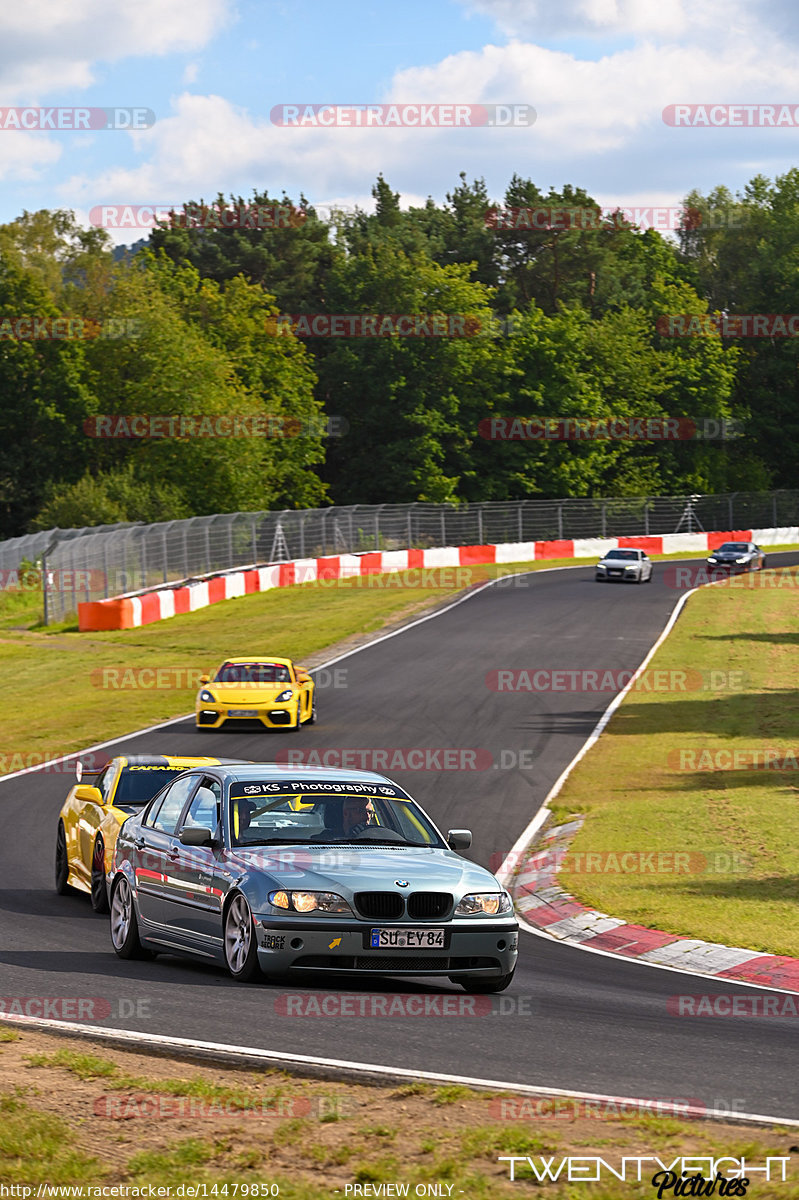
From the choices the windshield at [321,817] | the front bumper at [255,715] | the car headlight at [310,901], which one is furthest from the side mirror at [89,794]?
the front bumper at [255,715]

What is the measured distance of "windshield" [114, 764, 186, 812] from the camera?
14164mm

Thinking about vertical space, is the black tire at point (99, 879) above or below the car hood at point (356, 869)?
below

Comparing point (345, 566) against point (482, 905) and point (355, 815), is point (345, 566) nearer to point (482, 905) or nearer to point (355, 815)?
point (355, 815)

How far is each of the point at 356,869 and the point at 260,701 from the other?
684 inches

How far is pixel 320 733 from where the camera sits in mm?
26688

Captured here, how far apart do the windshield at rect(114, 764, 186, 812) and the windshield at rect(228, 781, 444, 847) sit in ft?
12.0

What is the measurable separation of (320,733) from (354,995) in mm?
17325

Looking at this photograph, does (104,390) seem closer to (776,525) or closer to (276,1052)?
(776,525)

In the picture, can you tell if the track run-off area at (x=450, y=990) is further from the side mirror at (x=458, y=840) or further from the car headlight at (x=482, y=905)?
the side mirror at (x=458, y=840)

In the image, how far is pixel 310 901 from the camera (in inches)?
370

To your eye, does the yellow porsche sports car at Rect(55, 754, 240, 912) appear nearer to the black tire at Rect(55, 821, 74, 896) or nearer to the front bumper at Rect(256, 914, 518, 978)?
the black tire at Rect(55, 821, 74, 896)

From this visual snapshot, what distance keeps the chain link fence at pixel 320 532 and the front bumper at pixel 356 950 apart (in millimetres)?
37687

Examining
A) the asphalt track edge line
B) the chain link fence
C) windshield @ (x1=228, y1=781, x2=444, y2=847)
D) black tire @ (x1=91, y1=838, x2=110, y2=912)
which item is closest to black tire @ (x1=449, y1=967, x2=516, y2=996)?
windshield @ (x1=228, y1=781, x2=444, y2=847)

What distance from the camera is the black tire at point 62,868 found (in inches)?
574
